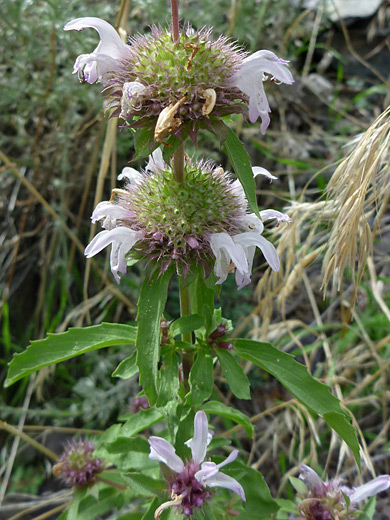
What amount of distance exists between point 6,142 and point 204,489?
251 centimetres

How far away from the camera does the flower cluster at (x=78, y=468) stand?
1.56 metres

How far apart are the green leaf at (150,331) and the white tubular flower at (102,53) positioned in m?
0.49

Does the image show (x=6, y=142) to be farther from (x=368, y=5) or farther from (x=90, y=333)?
(x=368, y=5)

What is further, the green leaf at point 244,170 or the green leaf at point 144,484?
the green leaf at point 144,484

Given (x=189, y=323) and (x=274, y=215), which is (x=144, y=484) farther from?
(x=274, y=215)

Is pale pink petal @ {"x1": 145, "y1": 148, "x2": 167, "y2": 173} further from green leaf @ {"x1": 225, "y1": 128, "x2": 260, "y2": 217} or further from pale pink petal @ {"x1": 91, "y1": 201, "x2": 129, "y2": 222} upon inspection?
green leaf @ {"x1": 225, "y1": 128, "x2": 260, "y2": 217}

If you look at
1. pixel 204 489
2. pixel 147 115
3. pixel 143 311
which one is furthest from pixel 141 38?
pixel 204 489

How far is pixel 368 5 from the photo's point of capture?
3.90 m

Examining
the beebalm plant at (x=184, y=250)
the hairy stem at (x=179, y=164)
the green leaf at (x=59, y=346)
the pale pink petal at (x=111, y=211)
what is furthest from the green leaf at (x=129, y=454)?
the hairy stem at (x=179, y=164)

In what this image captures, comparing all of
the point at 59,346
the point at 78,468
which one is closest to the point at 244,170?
the point at 59,346

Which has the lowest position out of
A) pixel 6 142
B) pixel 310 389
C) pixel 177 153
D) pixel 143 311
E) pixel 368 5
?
pixel 310 389

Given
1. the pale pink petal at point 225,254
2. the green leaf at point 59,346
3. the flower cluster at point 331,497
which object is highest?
the pale pink petal at point 225,254

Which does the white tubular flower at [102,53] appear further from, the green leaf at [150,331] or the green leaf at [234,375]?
the green leaf at [234,375]

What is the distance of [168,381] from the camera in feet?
4.10
